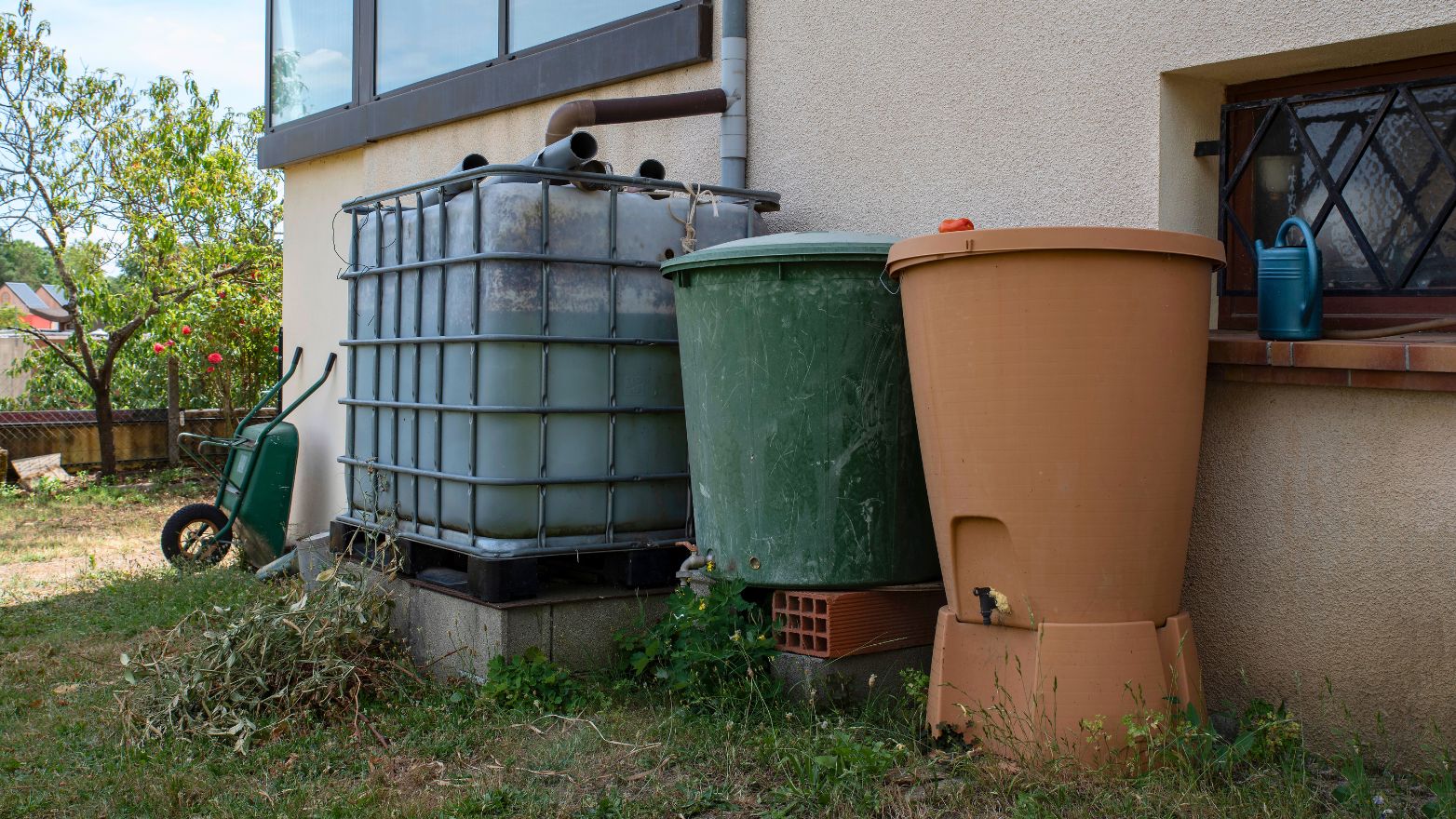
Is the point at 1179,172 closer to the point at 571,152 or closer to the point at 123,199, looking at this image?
the point at 571,152

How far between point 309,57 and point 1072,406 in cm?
736

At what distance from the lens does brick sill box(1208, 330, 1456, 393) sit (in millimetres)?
3068

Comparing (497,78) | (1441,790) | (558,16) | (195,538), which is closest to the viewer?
(1441,790)

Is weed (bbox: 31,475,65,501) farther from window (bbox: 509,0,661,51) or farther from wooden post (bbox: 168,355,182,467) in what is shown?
window (bbox: 509,0,661,51)

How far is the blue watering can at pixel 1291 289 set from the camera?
336cm

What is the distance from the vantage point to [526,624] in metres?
4.27

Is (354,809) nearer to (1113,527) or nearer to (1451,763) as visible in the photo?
(1113,527)

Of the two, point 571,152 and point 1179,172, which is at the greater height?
point 571,152

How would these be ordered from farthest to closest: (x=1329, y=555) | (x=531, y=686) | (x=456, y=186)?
(x=456, y=186)
(x=531, y=686)
(x=1329, y=555)

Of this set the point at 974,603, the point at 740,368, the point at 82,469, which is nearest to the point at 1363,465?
the point at 974,603

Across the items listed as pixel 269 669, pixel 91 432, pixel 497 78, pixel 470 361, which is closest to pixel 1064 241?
pixel 470 361

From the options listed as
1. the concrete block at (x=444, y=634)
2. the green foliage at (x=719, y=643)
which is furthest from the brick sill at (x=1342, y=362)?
the concrete block at (x=444, y=634)

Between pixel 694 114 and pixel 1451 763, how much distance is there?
371 cm

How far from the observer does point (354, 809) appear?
126 inches
